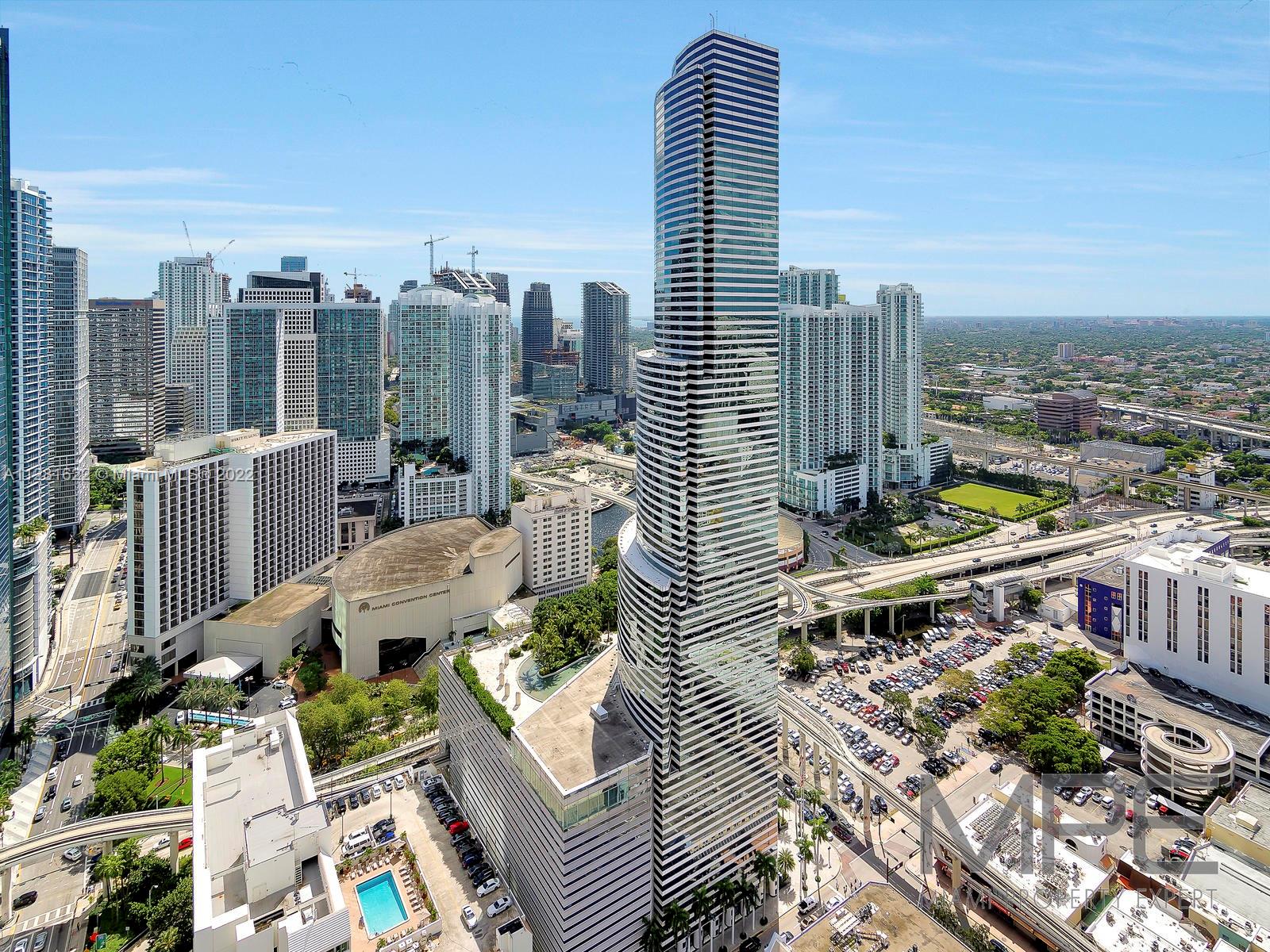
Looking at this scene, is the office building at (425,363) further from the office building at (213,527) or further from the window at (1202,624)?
the window at (1202,624)

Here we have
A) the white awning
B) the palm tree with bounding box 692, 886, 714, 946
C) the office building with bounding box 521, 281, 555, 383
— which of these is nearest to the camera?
the palm tree with bounding box 692, 886, 714, 946

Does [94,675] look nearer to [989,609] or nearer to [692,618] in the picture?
[692,618]

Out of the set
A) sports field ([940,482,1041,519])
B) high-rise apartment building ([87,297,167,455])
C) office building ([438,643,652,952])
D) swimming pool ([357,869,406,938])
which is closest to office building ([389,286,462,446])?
high-rise apartment building ([87,297,167,455])

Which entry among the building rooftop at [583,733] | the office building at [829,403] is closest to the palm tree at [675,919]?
the building rooftop at [583,733]

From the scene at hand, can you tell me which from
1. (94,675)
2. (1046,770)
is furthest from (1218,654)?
(94,675)

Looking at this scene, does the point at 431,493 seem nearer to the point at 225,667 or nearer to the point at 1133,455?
the point at 225,667

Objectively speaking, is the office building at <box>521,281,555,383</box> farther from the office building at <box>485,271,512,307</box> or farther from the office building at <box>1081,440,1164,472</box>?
the office building at <box>1081,440,1164,472</box>

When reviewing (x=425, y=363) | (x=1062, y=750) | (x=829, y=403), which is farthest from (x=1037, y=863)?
(x=425, y=363)
